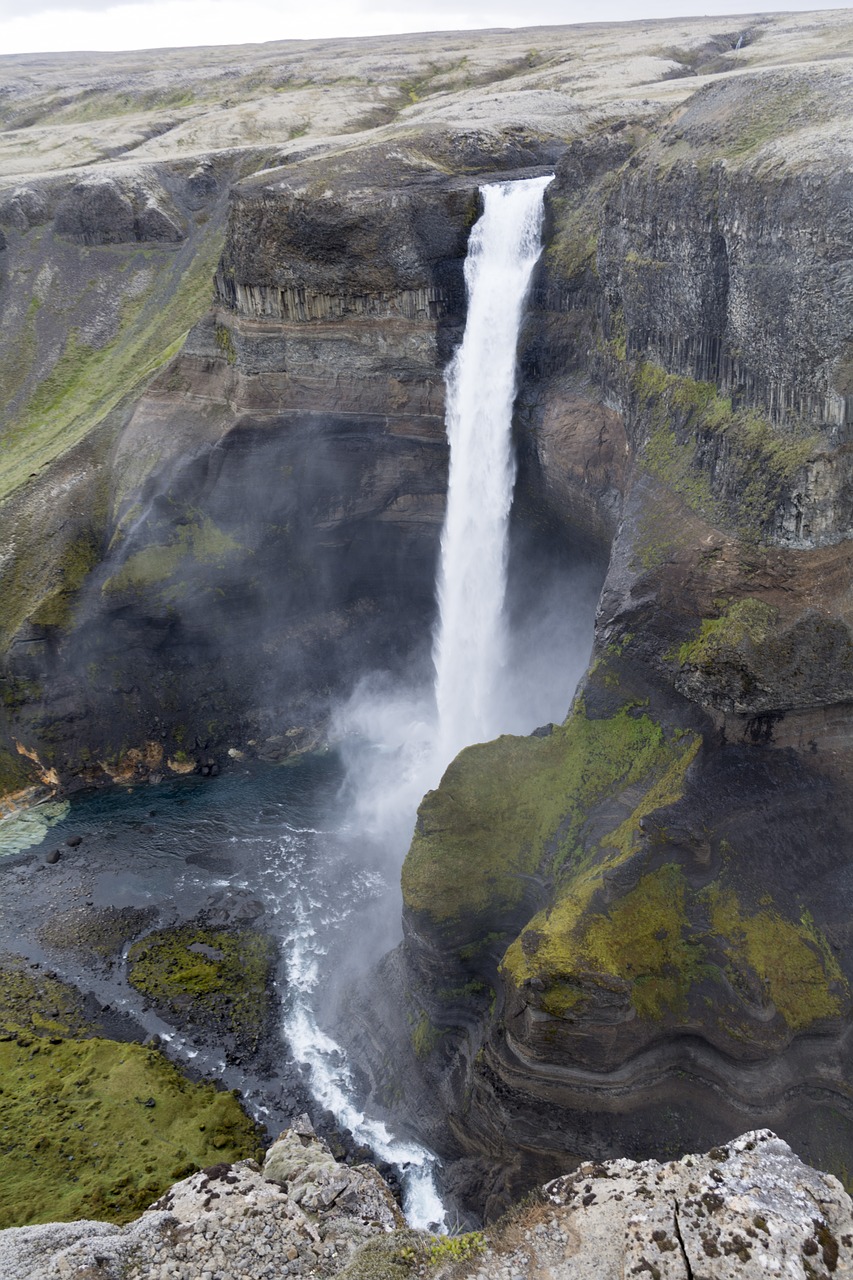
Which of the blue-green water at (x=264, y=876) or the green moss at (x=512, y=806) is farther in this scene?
the blue-green water at (x=264, y=876)

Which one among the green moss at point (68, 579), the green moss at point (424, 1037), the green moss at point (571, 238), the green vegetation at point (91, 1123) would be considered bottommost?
the green vegetation at point (91, 1123)

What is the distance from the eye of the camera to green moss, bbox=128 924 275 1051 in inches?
1250

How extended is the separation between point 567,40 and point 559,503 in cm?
6940

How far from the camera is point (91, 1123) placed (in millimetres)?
27250

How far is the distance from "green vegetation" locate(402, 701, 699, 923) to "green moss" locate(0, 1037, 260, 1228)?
933cm

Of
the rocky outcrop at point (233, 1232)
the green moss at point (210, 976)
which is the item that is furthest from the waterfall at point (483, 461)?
the rocky outcrop at point (233, 1232)

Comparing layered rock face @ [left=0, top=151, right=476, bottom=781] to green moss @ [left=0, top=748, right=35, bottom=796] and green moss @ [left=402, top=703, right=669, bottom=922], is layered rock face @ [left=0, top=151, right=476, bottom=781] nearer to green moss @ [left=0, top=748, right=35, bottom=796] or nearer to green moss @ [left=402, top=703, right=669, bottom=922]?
green moss @ [left=0, top=748, right=35, bottom=796]

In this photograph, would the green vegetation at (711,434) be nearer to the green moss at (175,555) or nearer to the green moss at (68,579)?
the green moss at (175,555)

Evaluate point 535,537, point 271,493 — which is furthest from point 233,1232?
point 271,493

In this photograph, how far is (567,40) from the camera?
283 ft

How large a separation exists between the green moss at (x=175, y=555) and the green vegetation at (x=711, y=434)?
23175mm

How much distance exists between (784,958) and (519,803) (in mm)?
8818

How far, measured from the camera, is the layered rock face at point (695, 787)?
74.4 feet

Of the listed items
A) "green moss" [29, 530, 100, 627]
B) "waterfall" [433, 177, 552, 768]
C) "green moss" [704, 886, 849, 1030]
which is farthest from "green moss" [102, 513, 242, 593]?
"green moss" [704, 886, 849, 1030]
